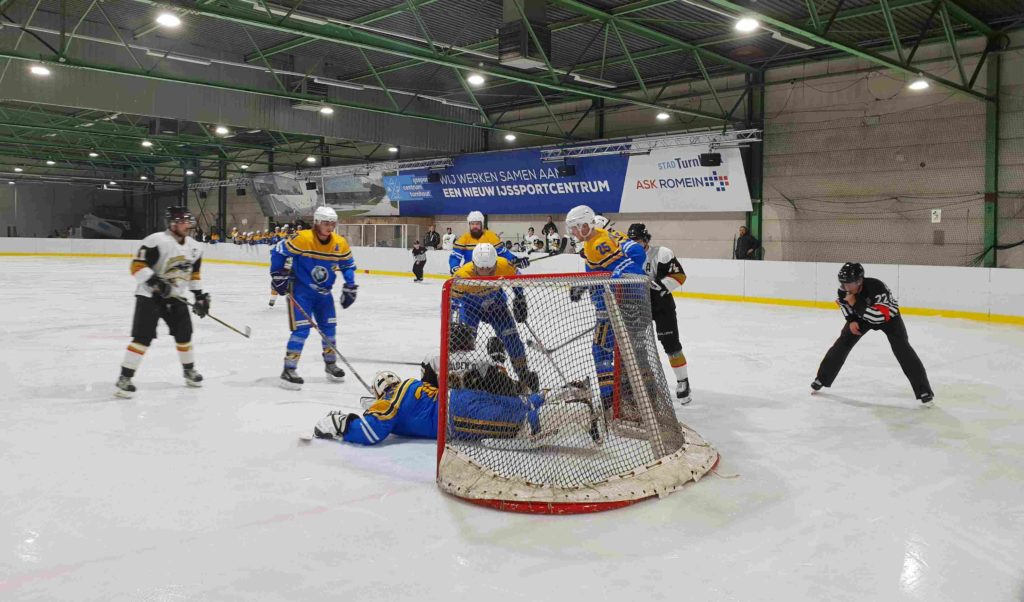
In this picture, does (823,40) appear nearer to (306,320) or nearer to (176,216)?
(306,320)

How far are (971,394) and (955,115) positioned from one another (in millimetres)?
9874

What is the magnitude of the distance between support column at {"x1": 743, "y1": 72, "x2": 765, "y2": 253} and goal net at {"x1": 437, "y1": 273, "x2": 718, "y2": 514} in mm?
12779

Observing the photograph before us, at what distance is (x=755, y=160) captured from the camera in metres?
16.2

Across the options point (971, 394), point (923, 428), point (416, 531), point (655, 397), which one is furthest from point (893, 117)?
point (416, 531)

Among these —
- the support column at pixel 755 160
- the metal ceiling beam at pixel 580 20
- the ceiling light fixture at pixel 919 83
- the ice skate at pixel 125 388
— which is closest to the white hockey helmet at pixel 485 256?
the ice skate at pixel 125 388

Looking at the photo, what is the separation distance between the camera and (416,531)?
2963 millimetres

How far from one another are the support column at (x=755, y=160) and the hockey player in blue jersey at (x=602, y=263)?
1157cm

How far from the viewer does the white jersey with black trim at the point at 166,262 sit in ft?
17.8

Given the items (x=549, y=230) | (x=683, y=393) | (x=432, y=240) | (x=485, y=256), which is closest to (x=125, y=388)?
(x=485, y=256)

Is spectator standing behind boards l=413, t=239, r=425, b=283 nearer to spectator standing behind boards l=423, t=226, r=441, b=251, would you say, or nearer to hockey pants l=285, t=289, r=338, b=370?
spectator standing behind boards l=423, t=226, r=441, b=251

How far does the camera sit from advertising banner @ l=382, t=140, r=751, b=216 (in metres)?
16.5

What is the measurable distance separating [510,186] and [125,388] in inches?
628

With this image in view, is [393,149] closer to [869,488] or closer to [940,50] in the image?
[940,50]

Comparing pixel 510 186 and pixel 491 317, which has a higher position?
pixel 510 186
